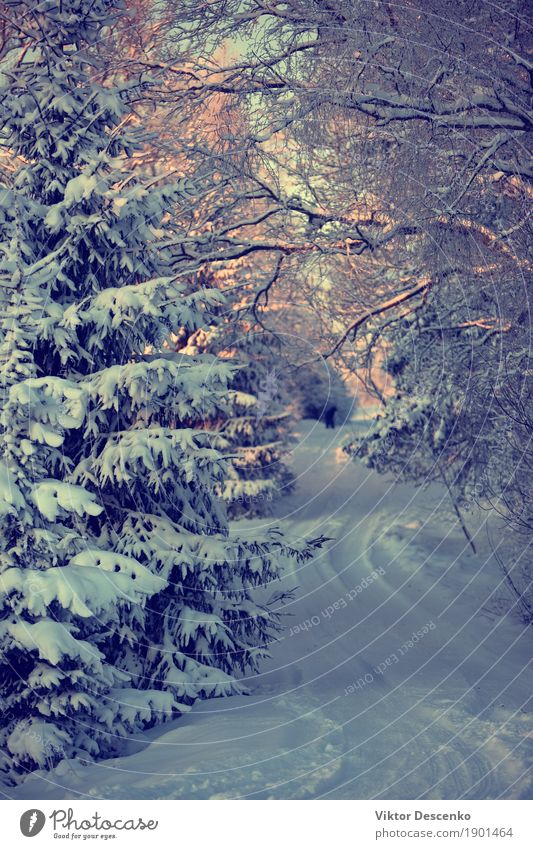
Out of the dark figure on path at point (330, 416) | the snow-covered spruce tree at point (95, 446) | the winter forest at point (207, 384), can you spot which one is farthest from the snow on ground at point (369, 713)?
the dark figure on path at point (330, 416)

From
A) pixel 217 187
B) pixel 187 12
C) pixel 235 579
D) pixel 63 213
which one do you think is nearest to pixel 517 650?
pixel 235 579

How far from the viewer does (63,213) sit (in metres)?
9.61

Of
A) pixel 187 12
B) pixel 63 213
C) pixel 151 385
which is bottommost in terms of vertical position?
pixel 151 385

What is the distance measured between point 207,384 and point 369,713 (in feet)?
13.0

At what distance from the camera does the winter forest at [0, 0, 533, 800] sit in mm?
8102

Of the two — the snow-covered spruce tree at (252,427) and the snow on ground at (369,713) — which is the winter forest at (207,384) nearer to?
the snow on ground at (369,713)

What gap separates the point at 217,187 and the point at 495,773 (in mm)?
7769

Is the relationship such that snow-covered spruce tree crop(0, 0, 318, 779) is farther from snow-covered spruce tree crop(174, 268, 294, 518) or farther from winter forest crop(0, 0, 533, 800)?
snow-covered spruce tree crop(174, 268, 294, 518)

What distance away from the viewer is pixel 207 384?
945cm

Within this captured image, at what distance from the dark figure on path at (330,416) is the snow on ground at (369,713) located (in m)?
38.4

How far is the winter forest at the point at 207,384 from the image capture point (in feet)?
26.6

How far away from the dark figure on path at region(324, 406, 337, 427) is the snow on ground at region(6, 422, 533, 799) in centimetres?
3839

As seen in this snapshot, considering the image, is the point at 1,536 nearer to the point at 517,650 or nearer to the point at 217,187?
the point at 217,187
